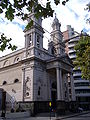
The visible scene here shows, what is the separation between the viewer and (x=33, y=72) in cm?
2939

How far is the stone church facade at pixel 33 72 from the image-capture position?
96.6 ft

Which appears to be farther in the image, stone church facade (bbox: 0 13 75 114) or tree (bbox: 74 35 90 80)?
stone church facade (bbox: 0 13 75 114)

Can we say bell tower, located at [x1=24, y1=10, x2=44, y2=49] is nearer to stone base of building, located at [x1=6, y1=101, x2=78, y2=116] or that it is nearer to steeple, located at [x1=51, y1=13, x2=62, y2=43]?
steeple, located at [x1=51, y1=13, x2=62, y2=43]

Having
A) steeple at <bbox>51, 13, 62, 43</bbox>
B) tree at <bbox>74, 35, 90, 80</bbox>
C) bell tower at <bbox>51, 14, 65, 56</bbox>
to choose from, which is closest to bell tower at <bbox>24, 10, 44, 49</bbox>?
bell tower at <bbox>51, 14, 65, 56</bbox>

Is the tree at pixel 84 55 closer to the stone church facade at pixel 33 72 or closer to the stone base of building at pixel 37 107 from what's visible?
the stone base of building at pixel 37 107

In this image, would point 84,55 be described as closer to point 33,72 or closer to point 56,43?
point 33,72

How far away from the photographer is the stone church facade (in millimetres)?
29430

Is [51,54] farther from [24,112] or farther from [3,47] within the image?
[3,47]

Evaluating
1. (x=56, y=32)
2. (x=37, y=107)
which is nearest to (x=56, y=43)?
(x=56, y=32)

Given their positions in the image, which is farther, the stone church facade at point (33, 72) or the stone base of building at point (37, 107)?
the stone church facade at point (33, 72)

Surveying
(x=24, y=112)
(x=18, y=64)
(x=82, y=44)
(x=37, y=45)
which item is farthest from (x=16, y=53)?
(x=82, y=44)

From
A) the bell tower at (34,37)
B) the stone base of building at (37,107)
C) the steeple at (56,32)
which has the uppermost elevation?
the steeple at (56,32)

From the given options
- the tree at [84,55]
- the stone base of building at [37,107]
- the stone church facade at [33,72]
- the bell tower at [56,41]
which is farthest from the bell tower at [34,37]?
the tree at [84,55]

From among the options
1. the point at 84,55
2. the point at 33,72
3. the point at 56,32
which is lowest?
the point at 84,55
